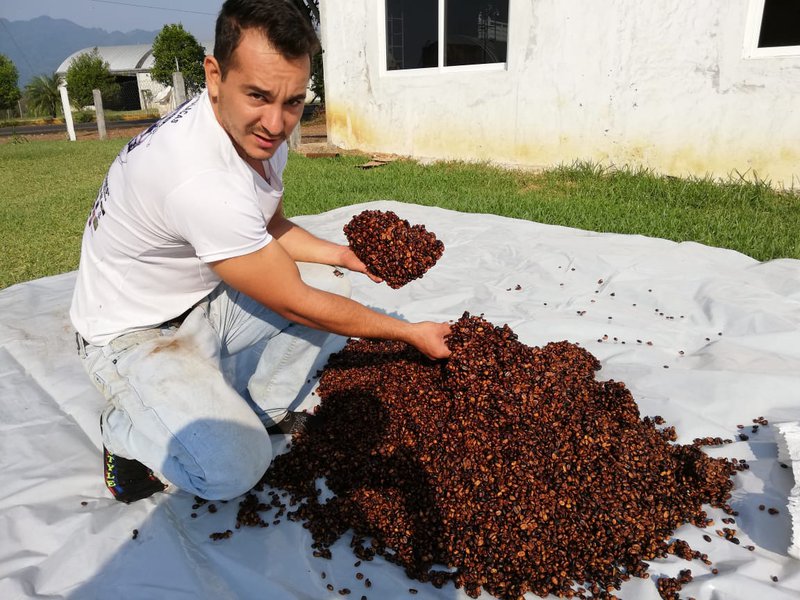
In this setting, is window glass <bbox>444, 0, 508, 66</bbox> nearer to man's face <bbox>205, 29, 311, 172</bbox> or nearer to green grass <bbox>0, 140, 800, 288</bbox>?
green grass <bbox>0, 140, 800, 288</bbox>

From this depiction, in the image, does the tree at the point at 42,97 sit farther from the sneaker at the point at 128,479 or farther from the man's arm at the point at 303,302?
the man's arm at the point at 303,302

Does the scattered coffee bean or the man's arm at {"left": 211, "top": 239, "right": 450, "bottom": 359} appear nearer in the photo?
the scattered coffee bean

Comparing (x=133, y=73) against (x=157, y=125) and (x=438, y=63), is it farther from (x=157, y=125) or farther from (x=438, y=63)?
(x=157, y=125)

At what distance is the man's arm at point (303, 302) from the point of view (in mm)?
1987

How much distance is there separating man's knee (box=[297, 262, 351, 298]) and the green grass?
2968 mm

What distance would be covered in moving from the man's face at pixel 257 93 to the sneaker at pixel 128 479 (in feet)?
4.22

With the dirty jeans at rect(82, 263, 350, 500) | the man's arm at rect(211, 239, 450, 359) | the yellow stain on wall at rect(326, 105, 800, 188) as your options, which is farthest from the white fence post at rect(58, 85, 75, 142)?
the man's arm at rect(211, 239, 450, 359)

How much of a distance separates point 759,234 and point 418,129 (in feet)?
17.7

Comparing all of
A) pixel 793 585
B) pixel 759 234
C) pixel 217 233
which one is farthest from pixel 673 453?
pixel 759 234

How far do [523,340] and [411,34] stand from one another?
7.31m

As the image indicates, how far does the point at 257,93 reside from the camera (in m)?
1.90

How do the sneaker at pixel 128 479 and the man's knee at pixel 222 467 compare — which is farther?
the sneaker at pixel 128 479

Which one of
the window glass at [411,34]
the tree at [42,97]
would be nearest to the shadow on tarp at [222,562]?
the window glass at [411,34]

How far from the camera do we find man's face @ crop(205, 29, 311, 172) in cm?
183
